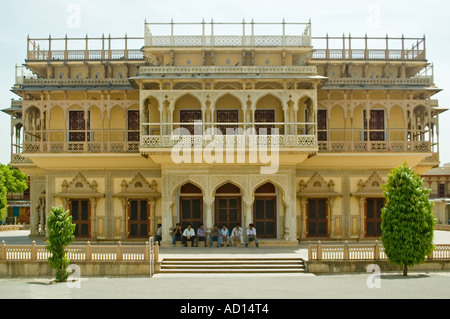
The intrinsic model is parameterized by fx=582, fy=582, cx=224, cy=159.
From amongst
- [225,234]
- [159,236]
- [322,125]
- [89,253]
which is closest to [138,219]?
[159,236]

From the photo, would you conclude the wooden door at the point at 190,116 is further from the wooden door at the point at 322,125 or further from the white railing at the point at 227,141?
the wooden door at the point at 322,125

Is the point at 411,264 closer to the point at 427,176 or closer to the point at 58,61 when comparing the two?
the point at 58,61

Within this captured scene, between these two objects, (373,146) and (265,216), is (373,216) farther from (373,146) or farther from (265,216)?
(265,216)

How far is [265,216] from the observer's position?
28125mm

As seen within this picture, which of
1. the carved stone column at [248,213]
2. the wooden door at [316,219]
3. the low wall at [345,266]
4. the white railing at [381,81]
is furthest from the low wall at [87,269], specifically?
the white railing at [381,81]

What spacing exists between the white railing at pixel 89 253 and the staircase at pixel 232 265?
34.4 inches

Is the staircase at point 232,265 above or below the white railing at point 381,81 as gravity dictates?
below

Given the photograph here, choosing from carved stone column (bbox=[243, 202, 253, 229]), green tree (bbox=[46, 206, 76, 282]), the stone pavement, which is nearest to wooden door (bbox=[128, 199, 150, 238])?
carved stone column (bbox=[243, 202, 253, 229])

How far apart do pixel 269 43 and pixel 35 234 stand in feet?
54.6

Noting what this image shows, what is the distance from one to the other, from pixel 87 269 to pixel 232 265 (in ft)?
17.5

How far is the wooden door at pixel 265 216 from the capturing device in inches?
1104

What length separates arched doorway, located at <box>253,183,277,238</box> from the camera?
1104 inches
